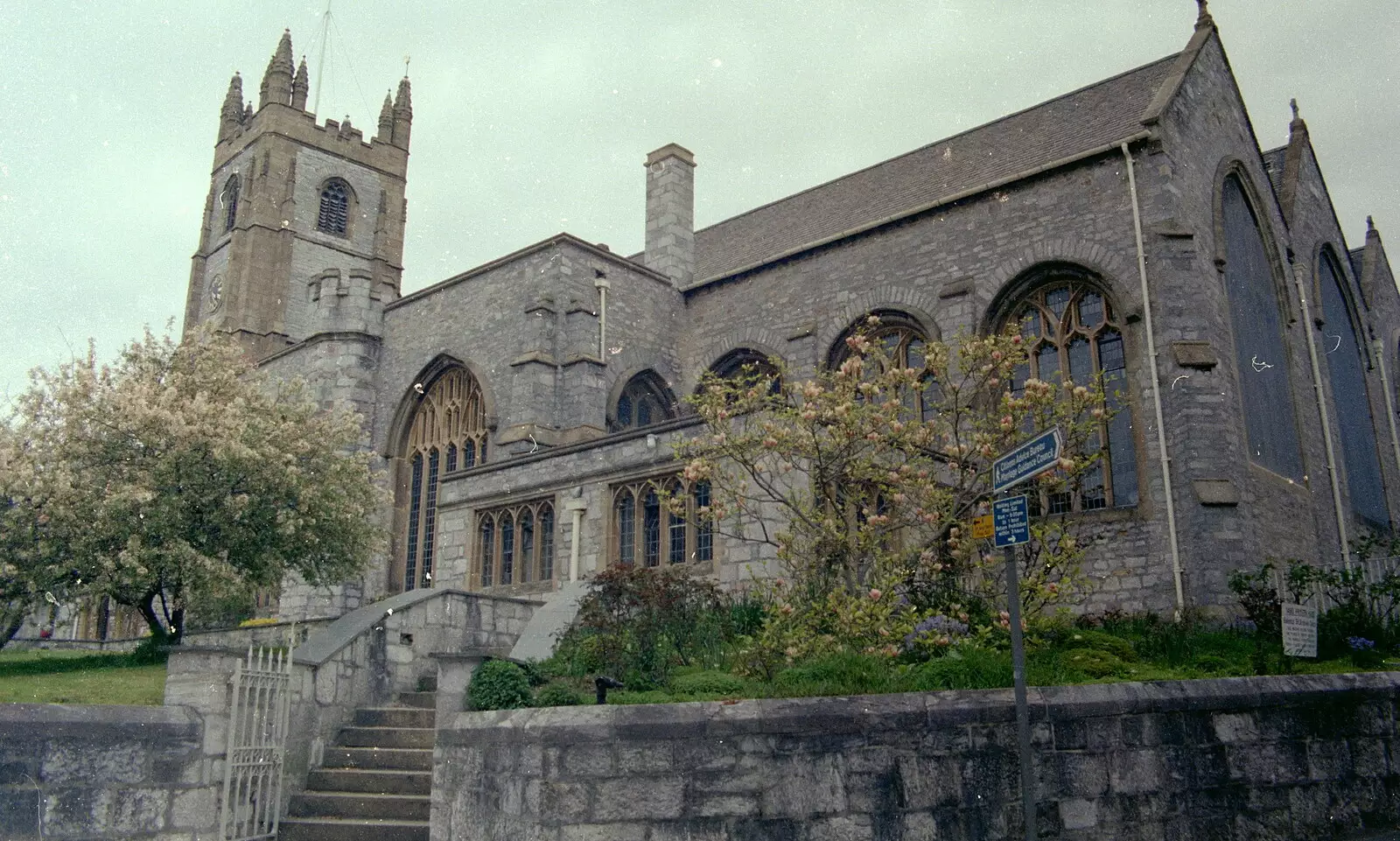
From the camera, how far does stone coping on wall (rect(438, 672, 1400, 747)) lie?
7.51 meters

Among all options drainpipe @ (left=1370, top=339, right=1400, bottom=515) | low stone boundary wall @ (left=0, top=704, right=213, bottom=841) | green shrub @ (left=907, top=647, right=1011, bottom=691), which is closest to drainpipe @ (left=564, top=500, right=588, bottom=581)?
low stone boundary wall @ (left=0, top=704, right=213, bottom=841)

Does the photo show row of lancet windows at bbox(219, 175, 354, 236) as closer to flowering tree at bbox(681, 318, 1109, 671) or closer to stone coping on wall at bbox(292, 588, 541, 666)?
stone coping on wall at bbox(292, 588, 541, 666)

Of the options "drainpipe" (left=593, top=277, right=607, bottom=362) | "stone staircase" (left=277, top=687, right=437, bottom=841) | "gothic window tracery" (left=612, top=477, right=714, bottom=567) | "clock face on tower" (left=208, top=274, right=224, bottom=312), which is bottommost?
"stone staircase" (left=277, top=687, right=437, bottom=841)

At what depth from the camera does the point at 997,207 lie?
2041cm

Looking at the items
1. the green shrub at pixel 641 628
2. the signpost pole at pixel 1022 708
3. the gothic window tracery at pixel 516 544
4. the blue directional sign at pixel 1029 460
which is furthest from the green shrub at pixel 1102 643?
the gothic window tracery at pixel 516 544

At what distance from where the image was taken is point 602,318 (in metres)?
23.6

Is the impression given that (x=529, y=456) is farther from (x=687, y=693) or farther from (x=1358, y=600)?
(x=1358, y=600)

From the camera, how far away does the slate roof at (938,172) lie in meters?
21.3

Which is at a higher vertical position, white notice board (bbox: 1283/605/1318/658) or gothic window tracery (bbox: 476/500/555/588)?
gothic window tracery (bbox: 476/500/555/588)

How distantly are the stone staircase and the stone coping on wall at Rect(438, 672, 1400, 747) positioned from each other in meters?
1.71

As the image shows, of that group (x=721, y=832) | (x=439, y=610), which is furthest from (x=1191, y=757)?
(x=439, y=610)

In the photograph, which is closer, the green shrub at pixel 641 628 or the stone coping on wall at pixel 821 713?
the stone coping on wall at pixel 821 713

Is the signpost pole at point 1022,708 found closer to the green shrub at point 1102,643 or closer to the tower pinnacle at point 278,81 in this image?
the green shrub at point 1102,643

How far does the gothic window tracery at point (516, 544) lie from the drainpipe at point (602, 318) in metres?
5.49
